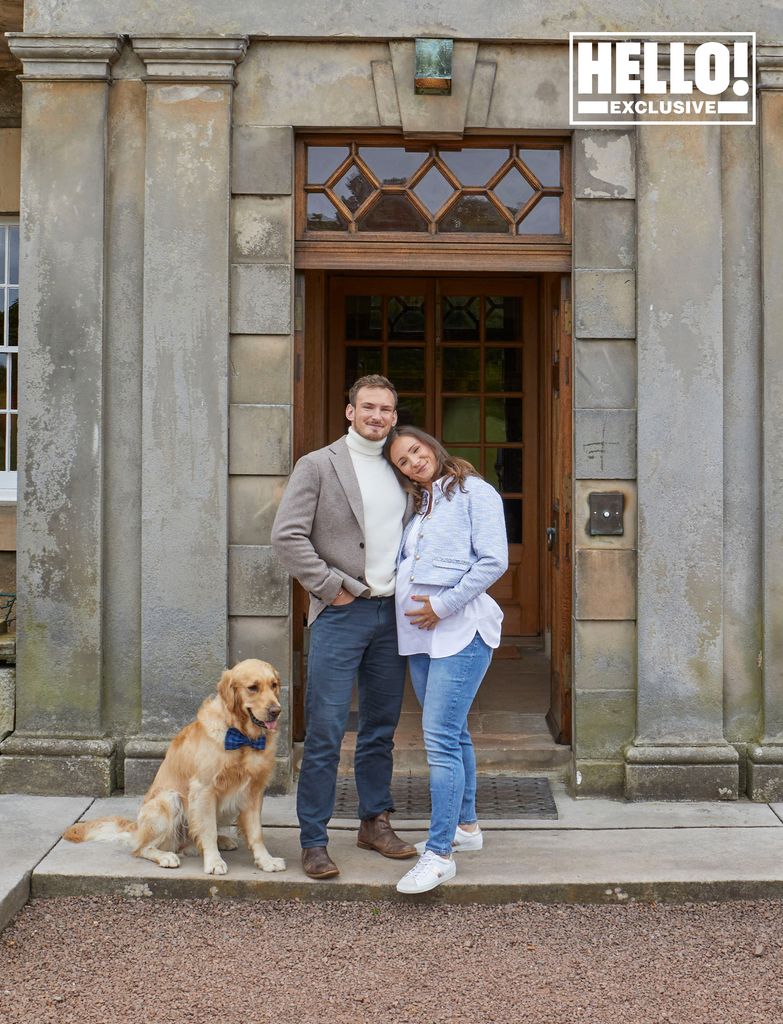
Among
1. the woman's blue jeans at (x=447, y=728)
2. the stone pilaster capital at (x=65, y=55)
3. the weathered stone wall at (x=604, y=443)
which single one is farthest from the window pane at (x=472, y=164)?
the woman's blue jeans at (x=447, y=728)

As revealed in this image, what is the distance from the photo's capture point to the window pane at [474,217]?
6355mm

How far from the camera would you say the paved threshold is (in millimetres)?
4895

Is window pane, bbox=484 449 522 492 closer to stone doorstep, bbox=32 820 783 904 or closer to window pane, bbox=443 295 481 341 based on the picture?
window pane, bbox=443 295 481 341

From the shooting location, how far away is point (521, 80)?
241 inches

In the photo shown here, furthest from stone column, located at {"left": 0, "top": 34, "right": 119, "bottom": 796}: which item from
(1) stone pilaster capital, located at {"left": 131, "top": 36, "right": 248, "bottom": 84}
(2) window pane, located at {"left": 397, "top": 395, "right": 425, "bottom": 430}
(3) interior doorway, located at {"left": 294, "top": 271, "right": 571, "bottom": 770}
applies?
(2) window pane, located at {"left": 397, "top": 395, "right": 425, "bottom": 430}

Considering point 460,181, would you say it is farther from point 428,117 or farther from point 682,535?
point 682,535

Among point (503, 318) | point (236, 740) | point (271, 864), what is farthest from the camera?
point (503, 318)

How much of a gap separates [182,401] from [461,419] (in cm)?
434

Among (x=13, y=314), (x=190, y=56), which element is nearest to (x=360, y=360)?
(x=13, y=314)

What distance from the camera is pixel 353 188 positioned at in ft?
20.8

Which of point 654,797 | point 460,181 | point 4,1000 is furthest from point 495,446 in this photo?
point 4,1000

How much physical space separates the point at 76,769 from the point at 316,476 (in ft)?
7.71

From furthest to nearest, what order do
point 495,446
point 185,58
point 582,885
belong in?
point 495,446 < point 185,58 < point 582,885

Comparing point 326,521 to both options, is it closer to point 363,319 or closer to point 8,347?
point 8,347
